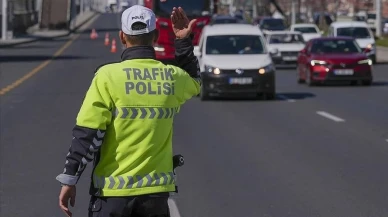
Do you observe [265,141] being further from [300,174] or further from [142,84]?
[142,84]

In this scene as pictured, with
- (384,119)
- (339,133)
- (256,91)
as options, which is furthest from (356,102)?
(339,133)

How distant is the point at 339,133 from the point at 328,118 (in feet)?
8.81

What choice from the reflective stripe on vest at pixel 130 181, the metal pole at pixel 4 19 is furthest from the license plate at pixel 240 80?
the metal pole at pixel 4 19

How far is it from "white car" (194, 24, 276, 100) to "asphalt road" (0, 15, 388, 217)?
397 millimetres

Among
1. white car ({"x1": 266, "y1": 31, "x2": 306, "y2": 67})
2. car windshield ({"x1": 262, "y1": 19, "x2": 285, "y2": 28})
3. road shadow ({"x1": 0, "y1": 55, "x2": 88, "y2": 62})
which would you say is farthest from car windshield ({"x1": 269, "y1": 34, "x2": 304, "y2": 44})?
car windshield ({"x1": 262, "y1": 19, "x2": 285, "y2": 28})

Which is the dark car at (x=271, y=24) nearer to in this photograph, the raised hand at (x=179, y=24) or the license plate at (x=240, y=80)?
the license plate at (x=240, y=80)

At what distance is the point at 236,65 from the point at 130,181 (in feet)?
62.2

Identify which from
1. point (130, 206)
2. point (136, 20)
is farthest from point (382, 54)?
point (130, 206)

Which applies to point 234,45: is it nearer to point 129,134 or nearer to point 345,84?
point 345,84

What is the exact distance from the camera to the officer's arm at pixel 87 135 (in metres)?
5.19

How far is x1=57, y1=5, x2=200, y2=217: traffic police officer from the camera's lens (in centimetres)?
521

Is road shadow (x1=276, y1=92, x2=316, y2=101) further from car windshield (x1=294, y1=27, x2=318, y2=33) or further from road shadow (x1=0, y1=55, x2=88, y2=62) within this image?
car windshield (x1=294, y1=27, x2=318, y2=33)

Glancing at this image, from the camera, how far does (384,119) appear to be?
19531mm

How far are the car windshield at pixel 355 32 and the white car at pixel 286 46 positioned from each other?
1.87 m
